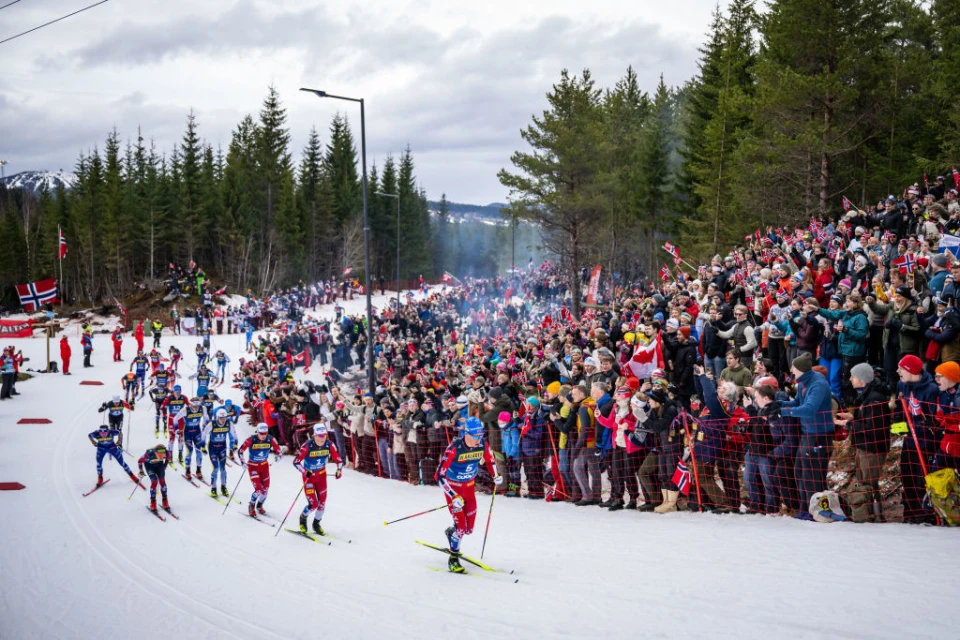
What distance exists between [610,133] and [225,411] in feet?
126

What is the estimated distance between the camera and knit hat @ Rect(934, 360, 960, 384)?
682 centimetres

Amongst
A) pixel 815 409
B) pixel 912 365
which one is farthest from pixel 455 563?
pixel 912 365

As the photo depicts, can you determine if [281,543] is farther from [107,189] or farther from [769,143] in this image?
[107,189]

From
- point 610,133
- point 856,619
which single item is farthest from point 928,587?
point 610,133

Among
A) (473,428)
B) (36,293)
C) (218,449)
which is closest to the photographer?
(473,428)

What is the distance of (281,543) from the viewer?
10195mm

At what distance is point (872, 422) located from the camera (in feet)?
23.9

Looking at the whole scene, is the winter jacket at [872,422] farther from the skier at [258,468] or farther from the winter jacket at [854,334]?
the skier at [258,468]

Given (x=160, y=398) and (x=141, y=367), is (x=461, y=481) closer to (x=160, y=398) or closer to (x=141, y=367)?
(x=160, y=398)

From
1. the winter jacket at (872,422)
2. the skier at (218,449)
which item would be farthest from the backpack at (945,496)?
the skier at (218,449)

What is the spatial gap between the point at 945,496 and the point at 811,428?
146cm

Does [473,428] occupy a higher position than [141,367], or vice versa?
[473,428]

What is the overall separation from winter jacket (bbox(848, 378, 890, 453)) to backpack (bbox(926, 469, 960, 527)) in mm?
547

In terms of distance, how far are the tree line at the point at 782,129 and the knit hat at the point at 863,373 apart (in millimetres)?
15444
